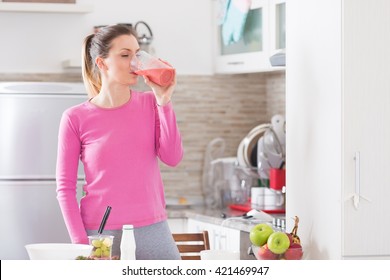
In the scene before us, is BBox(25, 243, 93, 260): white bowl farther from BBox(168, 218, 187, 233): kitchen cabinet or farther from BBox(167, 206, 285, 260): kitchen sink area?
BBox(168, 218, 187, 233): kitchen cabinet

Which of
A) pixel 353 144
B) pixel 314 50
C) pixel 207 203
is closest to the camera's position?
pixel 353 144

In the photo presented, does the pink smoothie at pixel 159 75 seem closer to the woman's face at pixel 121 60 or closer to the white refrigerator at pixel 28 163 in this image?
the woman's face at pixel 121 60

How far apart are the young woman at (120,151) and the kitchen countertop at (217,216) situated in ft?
4.65

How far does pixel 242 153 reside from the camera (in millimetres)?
5426

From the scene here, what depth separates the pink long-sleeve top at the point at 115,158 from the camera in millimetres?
3205

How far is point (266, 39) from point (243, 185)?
0.85 m

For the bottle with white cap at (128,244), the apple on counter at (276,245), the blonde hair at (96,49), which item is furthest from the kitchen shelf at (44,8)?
the bottle with white cap at (128,244)

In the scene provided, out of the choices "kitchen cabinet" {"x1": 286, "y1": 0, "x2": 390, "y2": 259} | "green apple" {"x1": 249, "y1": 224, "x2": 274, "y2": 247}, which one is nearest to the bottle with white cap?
"green apple" {"x1": 249, "y1": 224, "x2": 274, "y2": 247}

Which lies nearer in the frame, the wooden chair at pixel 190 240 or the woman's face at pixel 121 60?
the woman's face at pixel 121 60

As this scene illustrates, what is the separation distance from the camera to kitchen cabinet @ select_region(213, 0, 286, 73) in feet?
16.9

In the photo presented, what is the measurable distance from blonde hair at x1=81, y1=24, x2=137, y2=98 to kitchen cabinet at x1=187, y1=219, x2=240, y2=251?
1584mm

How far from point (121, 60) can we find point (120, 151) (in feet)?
1.01

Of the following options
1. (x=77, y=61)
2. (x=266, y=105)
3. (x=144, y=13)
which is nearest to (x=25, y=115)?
(x=77, y=61)

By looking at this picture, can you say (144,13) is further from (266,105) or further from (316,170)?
(316,170)
